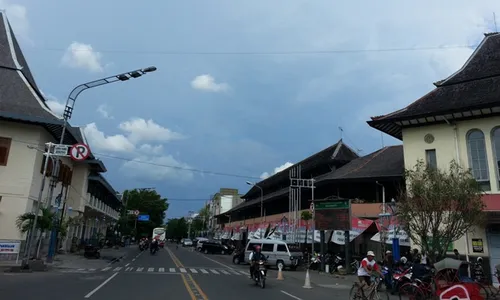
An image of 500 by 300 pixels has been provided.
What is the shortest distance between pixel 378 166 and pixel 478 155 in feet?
35.3

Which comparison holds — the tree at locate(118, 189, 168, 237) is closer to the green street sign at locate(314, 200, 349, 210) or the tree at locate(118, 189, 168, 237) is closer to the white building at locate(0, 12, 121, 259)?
the white building at locate(0, 12, 121, 259)

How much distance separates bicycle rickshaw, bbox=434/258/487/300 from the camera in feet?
31.4

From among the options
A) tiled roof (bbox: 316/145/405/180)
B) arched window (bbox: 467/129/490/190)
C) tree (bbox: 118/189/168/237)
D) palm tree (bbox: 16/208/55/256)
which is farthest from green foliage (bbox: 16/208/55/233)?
tree (bbox: 118/189/168/237)

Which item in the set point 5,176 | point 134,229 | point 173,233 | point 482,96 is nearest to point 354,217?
point 482,96

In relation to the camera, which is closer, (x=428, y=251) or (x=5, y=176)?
(x=428, y=251)

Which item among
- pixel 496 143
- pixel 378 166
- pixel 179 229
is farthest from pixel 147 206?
pixel 496 143

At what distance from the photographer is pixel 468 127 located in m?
19.9

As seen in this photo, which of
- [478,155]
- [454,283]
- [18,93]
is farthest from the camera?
[18,93]

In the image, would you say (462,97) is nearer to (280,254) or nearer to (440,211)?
(440,211)

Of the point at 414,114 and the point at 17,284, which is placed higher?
the point at 414,114

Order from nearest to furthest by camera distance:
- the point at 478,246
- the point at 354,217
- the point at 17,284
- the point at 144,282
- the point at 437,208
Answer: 1. the point at 17,284
2. the point at 437,208
3. the point at 144,282
4. the point at 478,246
5. the point at 354,217

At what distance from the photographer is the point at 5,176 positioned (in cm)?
2386

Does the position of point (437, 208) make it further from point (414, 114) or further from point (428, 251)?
point (414, 114)

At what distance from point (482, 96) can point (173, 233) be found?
480 ft
